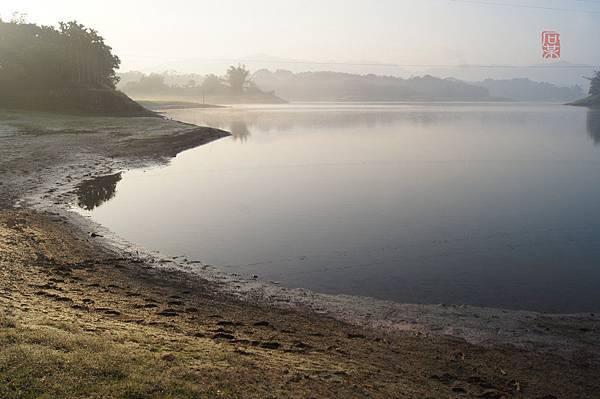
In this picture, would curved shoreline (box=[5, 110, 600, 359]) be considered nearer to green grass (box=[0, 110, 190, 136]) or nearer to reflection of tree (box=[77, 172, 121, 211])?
reflection of tree (box=[77, 172, 121, 211])

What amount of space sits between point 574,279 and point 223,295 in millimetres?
9567

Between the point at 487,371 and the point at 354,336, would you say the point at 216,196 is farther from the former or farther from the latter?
the point at 487,371

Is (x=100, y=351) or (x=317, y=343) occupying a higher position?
(x=100, y=351)

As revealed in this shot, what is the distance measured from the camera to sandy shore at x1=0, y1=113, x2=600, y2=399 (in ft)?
23.4

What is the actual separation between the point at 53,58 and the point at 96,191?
60120 millimetres

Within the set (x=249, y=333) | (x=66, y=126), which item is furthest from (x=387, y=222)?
(x=66, y=126)

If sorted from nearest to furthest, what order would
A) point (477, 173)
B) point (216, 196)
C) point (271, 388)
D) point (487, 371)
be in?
1. point (271, 388)
2. point (487, 371)
3. point (216, 196)
4. point (477, 173)

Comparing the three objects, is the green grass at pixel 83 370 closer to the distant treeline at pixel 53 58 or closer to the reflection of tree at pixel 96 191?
the reflection of tree at pixel 96 191

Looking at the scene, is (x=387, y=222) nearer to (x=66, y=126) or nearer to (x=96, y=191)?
(x=96, y=191)

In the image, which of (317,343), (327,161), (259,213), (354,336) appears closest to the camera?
(317,343)

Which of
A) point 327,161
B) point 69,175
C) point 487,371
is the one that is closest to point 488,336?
point 487,371

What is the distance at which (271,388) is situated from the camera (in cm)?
691

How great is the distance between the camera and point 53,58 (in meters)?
76.3

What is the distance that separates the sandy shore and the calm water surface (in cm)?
153
